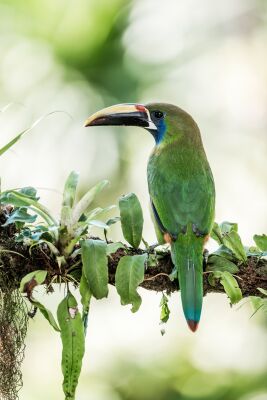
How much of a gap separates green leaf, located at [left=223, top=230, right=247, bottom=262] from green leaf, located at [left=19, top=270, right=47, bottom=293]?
0.74m

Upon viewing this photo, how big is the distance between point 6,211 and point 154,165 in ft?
3.01

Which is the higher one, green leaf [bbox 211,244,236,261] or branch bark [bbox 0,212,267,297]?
green leaf [bbox 211,244,236,261]

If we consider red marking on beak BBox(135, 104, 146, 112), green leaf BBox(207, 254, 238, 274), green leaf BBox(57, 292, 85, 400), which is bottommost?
green leaf BBox(57, 292, 85, 400)

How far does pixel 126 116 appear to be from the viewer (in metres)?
3.91

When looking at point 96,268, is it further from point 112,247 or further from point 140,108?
point 140,108

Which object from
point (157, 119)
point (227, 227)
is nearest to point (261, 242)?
point (227, 227)

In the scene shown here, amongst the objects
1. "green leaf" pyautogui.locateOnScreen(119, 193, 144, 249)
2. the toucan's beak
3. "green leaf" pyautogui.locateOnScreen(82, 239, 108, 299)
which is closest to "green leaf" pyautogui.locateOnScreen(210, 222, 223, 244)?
"green leaf" pyautogui.locateOnScreen(119, 193, 144, 249)

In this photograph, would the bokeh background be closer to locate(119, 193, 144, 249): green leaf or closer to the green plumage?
the green plumage

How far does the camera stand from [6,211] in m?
3.04

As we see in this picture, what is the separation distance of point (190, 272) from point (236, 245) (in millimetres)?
220

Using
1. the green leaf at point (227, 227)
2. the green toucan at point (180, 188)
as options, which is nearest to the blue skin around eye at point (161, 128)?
the green toucan at point (180, 188)

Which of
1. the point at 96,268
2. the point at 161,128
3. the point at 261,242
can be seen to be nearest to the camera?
the point at 96,268

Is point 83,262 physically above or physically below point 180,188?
below

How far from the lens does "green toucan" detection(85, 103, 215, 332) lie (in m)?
3.03
